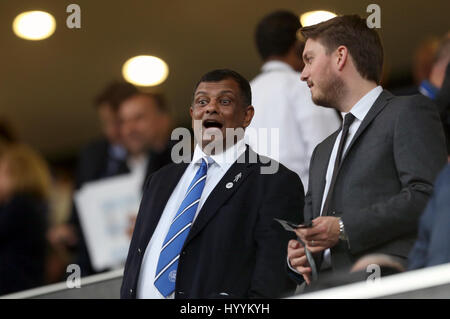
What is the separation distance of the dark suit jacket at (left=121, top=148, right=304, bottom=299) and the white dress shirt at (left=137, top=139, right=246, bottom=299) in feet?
0.07

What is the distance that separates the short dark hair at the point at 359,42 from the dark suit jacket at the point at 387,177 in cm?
11

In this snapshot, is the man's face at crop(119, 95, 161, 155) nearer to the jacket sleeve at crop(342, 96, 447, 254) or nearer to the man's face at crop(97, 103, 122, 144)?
the man's face at crop(97, 103, 122, 144)

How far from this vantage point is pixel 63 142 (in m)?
9.89

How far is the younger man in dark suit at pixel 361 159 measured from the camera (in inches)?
123

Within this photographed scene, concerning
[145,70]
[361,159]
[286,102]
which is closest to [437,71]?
[286,102]

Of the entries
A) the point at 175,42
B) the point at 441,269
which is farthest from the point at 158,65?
the point at 441,269

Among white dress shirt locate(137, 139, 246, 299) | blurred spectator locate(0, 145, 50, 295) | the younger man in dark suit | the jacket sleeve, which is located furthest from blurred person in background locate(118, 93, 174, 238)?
the jacket sleeve

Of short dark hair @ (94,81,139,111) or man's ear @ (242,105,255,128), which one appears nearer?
man's ear @ (242,105,255,128)

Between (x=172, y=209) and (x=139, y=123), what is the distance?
1322 mm

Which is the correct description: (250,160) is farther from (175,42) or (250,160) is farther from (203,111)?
(175,42)

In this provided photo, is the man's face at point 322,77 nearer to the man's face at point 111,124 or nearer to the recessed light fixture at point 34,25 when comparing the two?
the man's face at point 111,124

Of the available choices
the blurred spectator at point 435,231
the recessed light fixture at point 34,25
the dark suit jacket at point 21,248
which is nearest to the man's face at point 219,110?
the blurred spectator at point 435,231

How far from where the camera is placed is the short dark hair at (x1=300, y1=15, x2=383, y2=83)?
10.8ft

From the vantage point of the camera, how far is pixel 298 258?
3.15m
